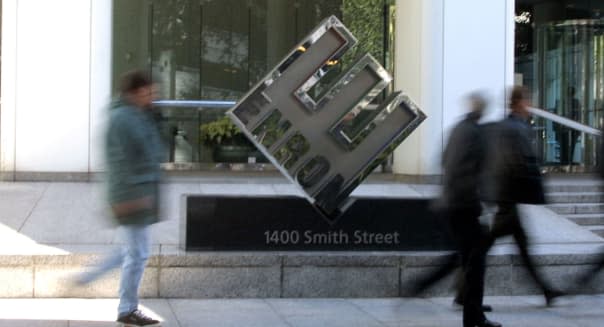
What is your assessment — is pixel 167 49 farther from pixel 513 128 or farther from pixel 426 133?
pixel 513 128

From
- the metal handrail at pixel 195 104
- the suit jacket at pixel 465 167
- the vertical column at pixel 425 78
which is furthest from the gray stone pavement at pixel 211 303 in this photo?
the metal handrail at pixel 195 104

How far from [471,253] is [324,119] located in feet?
7.96

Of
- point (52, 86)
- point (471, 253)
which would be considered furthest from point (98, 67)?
point (471, 253)

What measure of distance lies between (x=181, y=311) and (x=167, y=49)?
10485 mm

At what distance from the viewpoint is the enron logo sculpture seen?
27.3 feet

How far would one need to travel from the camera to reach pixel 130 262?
630 centimetres

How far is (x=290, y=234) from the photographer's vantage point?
28.2 feet

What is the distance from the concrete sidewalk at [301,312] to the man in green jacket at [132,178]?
738mm

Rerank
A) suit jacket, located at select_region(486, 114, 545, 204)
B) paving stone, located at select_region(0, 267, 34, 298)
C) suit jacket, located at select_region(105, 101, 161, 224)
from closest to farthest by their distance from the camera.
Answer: suit jacket, located at select_region(105, 101, 161, 224)
suit jacket, located at select_region(486, 114, 545, 204)
paving stone, located at select_region(0, 267, 34, 298)

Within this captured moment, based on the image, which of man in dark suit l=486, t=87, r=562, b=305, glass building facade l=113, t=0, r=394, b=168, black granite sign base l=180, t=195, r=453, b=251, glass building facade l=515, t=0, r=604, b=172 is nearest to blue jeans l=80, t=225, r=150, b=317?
black granite sign base l=180, t=195, r=453, b=251

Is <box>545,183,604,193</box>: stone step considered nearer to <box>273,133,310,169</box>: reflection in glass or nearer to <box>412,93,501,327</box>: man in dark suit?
<box>273,133,310,169</box>: reflection in glass

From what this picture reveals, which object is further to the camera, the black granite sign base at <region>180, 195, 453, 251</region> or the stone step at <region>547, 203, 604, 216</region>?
the stone step at <region>547, 203, 604, 216</region>

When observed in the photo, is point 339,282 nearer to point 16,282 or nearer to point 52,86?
point 16,282

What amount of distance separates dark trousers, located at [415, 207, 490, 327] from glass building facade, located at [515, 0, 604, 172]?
13167 millimetres
